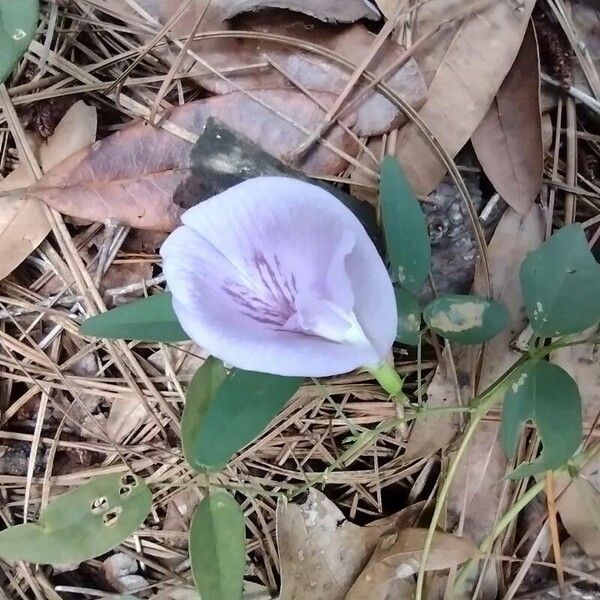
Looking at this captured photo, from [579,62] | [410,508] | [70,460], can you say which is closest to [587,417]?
[410,508]

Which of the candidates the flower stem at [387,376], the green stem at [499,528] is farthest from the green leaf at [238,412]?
the green stem at [499,528]

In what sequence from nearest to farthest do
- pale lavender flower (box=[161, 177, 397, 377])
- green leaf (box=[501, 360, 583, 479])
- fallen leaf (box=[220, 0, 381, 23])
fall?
pale lavender flower (box=[161, 177, 397, 377]), green leaf (box=[501, 360, 583, 479]), fallen leaf (box=[220, 0, 381, 23])

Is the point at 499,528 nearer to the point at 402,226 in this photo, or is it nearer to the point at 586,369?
the point at 586,369

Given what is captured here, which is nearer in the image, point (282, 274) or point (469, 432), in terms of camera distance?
point (282, 274)

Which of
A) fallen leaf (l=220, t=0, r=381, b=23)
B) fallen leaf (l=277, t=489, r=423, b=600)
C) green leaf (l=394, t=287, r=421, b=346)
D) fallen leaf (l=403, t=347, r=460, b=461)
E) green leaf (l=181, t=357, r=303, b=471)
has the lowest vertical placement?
fallen leaf (l=277, t=489, r=423, b=600)

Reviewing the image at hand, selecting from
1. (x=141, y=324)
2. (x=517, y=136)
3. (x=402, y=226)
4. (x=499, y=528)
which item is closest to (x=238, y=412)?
(x=141, y=324)

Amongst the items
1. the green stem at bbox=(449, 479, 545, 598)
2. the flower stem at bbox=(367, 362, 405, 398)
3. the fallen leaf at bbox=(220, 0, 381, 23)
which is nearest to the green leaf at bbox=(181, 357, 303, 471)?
the flower stem at bbox=(367, 362, 405, 398)

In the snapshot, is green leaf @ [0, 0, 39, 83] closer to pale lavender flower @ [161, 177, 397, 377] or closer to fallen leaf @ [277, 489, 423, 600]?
pale lavender flower @ [161, 177, 397, 377]

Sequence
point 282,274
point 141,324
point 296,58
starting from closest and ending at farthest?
point 282,274 → point 141,324 → point 296,58
